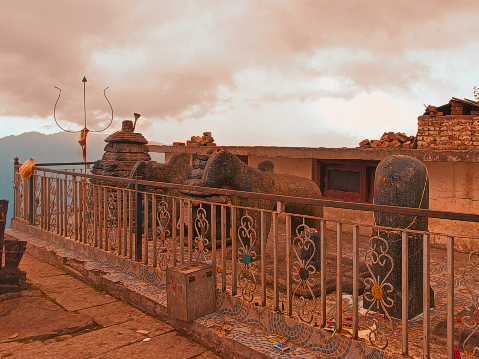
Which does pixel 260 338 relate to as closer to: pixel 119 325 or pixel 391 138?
pixel 119 325

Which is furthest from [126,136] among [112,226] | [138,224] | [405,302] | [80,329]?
[405,302]

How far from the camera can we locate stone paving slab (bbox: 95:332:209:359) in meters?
4.10

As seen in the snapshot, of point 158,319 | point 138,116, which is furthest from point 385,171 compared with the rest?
point 138,116

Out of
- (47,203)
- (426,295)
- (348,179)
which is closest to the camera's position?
(426,295)

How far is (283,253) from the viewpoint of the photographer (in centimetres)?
689

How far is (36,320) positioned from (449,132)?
8.30 meters

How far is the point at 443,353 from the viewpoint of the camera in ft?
10.9

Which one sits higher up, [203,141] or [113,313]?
[203,141]

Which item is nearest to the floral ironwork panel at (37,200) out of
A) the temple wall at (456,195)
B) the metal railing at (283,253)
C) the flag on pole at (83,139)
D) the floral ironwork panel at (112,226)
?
the metal railing at (283,253)

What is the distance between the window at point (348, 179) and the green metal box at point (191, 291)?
5.80 metres

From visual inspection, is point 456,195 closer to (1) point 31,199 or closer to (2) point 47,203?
(2) point 47,203

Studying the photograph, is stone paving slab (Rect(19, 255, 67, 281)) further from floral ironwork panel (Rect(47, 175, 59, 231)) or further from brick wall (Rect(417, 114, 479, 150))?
brick wall (Rect(417, 114, 479, 150))

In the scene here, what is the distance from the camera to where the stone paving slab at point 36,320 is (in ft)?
15.1

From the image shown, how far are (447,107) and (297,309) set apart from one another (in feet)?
22.6
